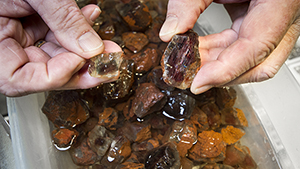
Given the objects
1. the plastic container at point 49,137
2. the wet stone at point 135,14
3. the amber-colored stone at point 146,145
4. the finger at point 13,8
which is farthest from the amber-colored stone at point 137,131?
the finger at point 13,8

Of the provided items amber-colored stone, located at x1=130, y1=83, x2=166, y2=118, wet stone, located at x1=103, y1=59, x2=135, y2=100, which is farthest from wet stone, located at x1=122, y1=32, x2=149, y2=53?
amber-colored stone, located at x1=130, y1=83, x2=166, y2=118

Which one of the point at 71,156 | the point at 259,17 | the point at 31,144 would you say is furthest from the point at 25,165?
the point at 259,17

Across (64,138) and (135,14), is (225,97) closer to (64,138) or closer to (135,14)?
(135,14)

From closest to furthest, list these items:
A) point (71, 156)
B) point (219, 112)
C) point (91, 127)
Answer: point (71, 156) < point (91, 127) < point (219, 112)

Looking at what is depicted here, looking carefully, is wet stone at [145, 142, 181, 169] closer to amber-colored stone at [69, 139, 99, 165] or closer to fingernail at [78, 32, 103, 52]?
amber-colored stone at [69, 139, 99, 165]

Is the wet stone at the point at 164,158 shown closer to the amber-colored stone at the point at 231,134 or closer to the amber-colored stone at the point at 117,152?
the amber-colored stone at the point at 117,152

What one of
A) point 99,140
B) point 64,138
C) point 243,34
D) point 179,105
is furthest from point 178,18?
point 64,138

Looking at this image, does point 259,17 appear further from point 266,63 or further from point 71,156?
point 71,156
